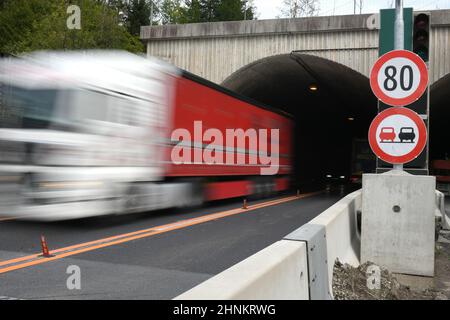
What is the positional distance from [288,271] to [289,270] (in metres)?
0.03

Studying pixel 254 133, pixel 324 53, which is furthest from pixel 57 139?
pixel 324 53

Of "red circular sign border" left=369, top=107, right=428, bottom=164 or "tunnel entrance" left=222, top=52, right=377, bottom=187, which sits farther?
"tunnel entrance" left=222, top=52, right=377, bottom=187

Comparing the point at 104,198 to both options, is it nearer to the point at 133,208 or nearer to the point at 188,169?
the point at 133,208

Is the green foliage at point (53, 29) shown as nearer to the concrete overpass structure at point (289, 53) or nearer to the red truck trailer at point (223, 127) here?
the concrete overpass structure at point (289, 53)

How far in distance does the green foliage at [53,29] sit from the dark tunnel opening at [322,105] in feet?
23.2

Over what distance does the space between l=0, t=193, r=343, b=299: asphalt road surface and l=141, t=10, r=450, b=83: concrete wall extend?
965 centimetres

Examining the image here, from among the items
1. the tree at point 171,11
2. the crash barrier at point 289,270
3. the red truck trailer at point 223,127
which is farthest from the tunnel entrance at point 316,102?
the tree at point 171,11

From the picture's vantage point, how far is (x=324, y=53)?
64.0ft

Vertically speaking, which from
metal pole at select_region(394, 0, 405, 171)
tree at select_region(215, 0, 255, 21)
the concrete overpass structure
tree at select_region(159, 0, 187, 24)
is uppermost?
tree at select_region(159, 0, 187, 24)

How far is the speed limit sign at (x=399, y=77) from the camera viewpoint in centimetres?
584

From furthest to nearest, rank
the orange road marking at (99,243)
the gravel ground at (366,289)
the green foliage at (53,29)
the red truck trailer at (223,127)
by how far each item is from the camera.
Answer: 1. the green foliage at (53,29)
2. the red truck trailer at (223,127)
3. the orange road marking at (99,243)
4. the gravel ground at (366,289)

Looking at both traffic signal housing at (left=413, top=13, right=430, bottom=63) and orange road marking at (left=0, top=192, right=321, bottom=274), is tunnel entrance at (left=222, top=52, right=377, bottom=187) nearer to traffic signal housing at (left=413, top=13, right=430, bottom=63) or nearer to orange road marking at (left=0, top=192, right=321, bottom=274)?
orange road marking at (left=0, top=192, right=321, bottom=274)

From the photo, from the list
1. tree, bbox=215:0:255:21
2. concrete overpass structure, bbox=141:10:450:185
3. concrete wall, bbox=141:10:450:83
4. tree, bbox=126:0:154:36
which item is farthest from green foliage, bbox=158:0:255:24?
concrete wall, bbox=141:10:450:83

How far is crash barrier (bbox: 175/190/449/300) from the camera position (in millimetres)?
2479
